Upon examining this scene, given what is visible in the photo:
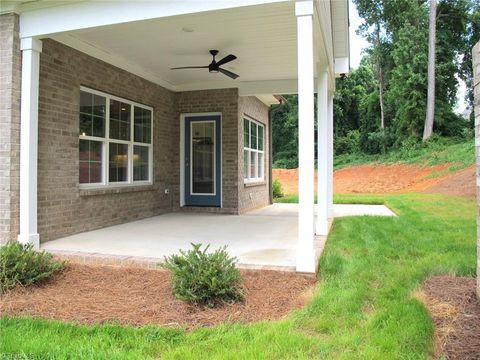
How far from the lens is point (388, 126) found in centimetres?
2966

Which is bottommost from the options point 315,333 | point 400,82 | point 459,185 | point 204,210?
point 315,333

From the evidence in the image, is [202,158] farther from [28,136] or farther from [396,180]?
[396,180]

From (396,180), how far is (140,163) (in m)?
16.6

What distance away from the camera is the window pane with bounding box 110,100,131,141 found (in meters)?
7.23

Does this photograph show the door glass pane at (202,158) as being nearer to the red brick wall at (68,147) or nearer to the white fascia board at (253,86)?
the white fascia board at (253,86)

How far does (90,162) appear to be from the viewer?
6.66m

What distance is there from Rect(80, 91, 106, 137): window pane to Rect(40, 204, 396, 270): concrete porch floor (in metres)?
1.59

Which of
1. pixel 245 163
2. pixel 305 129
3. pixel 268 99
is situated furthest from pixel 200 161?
pixel 305 129

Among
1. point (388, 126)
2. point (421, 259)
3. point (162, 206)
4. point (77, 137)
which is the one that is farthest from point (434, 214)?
point (388, 126)

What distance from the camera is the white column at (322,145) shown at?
6367mm

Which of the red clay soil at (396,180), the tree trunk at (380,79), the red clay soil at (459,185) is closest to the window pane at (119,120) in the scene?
the red clay soil at (459,185)

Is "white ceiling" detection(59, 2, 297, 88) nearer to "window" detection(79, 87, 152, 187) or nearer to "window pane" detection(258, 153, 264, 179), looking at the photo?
"window" detection(79, 87, 152, 187)

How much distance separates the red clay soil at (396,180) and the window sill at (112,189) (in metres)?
10.6

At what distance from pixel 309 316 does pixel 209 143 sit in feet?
22.3
